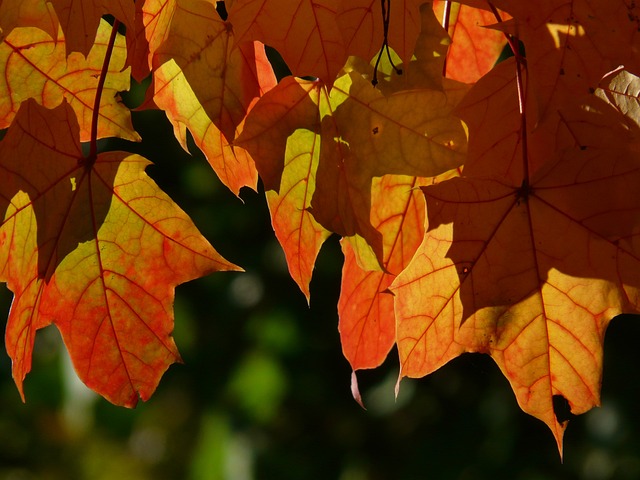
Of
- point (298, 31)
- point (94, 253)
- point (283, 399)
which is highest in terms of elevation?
point (298, 31)

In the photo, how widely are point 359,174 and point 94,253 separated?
279 mm

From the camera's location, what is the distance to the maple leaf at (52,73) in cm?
87

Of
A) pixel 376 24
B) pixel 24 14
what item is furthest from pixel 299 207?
pixel 24 14

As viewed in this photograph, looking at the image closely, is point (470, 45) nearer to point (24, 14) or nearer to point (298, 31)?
point (298, 31)

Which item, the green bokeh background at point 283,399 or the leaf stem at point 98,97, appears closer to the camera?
the leaf stem at point 98,97

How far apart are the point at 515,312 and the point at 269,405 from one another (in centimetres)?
212

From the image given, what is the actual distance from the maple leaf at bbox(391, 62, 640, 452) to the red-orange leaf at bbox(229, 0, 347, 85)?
0.47 ft

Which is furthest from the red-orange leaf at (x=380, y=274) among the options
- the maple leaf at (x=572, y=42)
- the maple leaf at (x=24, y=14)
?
the maple leaf at (x=24, y=14)

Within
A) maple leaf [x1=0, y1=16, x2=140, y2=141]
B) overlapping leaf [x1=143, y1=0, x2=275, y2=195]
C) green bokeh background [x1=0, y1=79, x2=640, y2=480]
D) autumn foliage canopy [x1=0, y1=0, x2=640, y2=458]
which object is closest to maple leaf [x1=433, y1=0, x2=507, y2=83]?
autumn foliage canopy [x1=0, y1=0, x2=640, y2=458]

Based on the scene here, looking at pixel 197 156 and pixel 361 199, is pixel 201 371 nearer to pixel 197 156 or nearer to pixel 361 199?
pixel 197 156

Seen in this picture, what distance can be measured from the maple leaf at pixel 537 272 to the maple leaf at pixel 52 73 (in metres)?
0.35

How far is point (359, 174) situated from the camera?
0.78m

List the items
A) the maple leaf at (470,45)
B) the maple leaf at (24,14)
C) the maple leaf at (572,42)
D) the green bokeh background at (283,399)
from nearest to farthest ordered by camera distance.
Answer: the maple leaf at (572,42) → the maple leaf at (24,14) → the maple leaf at (470,45) → the green bokeh background at (283,399)

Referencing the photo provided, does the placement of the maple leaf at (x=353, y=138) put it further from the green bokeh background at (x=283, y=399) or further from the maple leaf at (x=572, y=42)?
the green bokeh background at (x=283, y=399)
